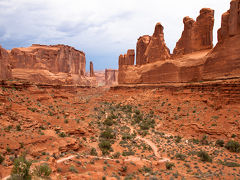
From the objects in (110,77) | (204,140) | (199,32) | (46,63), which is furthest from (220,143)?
(110,77)

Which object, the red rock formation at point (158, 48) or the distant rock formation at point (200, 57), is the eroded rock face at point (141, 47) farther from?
the red rock formation at point (158, 48)

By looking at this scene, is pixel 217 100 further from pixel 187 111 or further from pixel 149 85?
pixel 149 85

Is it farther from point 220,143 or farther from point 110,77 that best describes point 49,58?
point 110,77

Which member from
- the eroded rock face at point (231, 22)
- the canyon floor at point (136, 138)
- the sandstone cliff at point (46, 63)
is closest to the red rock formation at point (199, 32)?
the eroded rock face at point (231, 22)

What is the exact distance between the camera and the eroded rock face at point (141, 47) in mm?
42609

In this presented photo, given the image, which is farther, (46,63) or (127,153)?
(46,63)

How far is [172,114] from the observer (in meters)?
22.5

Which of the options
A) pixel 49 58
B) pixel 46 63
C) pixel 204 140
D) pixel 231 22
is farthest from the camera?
pixel 49 58

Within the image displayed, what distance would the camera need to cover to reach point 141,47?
43406 mm

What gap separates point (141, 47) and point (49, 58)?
3155 centimetres

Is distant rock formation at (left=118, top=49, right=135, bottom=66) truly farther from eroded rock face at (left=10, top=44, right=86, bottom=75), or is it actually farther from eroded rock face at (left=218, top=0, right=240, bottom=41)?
eroded rock face at (left=218, top=0, right=240, bottom=41)

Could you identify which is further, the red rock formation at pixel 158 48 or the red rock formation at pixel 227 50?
the red rock formation at pixel 158 48

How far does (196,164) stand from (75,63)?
64389 millimetres

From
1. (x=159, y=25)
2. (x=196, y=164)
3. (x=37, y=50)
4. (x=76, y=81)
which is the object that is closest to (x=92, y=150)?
(x=196, y=164)
